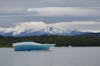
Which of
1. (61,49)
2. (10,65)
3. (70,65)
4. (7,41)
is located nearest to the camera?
(70,65)

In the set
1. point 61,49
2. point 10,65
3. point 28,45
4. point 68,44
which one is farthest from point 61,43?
point 10,65

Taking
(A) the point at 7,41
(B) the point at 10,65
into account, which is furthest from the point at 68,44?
(B) the point at 10,65

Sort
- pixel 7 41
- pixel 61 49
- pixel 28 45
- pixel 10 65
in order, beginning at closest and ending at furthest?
pixel 10 65 → pixel 28 45 → pixel 7 41 → pixel 61 49

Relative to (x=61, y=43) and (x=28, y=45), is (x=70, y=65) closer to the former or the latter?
(x=28, y=45)

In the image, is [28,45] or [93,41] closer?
[28,45]

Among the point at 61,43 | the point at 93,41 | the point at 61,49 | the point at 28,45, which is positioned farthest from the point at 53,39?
the point at 28,45

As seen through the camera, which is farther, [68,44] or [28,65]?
[68,44]

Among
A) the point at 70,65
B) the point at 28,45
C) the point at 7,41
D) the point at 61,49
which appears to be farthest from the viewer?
the point at 61,49

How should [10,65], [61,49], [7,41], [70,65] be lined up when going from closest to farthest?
[70,65], [10,65], [7,41], [61,49]

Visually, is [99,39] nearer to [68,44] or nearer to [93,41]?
[93,41]
